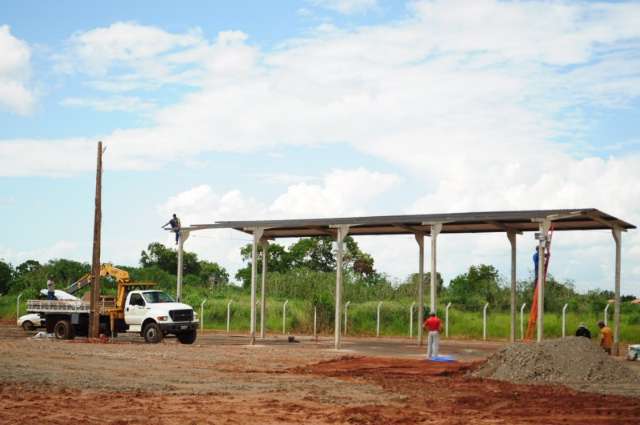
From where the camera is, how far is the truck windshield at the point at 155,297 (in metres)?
37.4

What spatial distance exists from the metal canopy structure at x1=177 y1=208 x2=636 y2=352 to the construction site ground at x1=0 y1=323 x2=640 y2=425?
386 centimetres

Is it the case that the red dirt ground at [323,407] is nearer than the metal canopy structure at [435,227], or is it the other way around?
the red dirt ground at [323,407]

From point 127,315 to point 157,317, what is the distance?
1667 millimetres

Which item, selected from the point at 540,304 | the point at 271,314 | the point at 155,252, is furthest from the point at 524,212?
the point at 155,252

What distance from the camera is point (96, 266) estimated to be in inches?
1528

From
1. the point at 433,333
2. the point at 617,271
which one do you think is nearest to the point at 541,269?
the point at 433,333

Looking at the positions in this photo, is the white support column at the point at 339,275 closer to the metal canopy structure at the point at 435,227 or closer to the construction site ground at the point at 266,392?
the metal canopy structure at the point at 435,227

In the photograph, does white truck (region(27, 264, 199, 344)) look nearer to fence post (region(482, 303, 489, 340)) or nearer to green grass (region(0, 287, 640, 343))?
green grass (region(0, 287, 640, 343))

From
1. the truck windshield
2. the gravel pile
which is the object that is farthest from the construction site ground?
the truck windshield

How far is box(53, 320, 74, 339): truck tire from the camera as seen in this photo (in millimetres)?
39125

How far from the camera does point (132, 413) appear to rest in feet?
54.7

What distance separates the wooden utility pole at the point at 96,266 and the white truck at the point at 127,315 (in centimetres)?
68

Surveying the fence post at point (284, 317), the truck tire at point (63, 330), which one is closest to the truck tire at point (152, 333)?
the truck tire at point (63, 330)

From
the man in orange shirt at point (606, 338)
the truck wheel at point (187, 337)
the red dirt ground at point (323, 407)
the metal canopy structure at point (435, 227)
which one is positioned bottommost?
the red dirt ground at point (323, 407)
